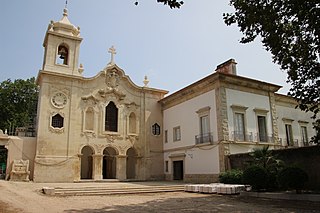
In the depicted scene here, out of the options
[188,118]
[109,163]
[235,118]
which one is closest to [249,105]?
[235,118]

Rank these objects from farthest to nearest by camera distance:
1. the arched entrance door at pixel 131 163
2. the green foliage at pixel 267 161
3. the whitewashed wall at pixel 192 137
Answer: the arched entrance door at pixel 131 163 → the whitewashed wall at pixel 192 137 → the green foliage at pixel 267 161

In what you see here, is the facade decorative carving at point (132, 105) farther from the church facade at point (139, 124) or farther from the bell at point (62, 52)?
the bell at point (62, 52)

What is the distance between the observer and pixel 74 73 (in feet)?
75.7

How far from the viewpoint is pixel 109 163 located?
25.3m

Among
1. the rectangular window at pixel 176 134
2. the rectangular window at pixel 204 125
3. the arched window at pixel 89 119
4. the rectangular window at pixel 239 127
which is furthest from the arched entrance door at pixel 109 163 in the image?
the rectangular window at pixel 239 127

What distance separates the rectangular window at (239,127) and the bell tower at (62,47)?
13245 millimetres

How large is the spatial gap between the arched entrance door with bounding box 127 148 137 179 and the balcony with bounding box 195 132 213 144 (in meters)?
6.62

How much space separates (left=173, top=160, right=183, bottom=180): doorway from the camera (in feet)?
76.1

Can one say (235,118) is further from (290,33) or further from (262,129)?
(290,33)

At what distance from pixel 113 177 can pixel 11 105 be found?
18.3 metres

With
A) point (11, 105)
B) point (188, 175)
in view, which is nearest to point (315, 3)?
point (188, 175)

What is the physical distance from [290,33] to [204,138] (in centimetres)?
1069

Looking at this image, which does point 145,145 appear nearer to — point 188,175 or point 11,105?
point 188,175

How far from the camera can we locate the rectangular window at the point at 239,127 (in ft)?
61.9
